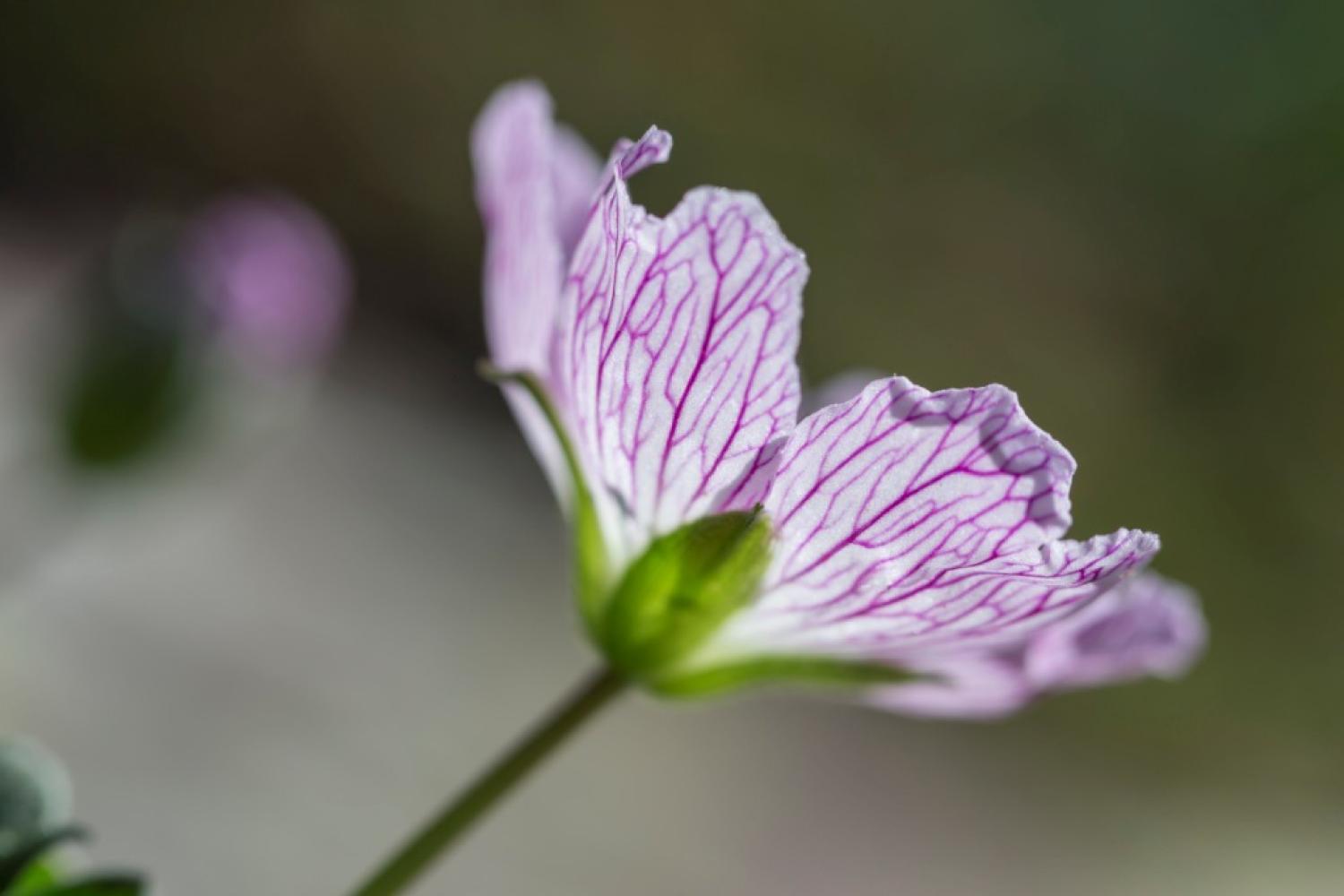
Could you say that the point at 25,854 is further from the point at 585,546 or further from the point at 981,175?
the point at 981,175

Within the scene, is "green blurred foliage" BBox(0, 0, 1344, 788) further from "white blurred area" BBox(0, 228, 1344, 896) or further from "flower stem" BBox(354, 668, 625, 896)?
"flower stem" BBox(354, 668, 625, 896)


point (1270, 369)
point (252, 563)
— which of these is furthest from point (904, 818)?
point (1270, 369)

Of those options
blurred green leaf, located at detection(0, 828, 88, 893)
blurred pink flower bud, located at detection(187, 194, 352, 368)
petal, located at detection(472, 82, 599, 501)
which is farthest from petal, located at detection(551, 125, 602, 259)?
blurred pink flower bud, located at detection(187, 194, 352, 368)

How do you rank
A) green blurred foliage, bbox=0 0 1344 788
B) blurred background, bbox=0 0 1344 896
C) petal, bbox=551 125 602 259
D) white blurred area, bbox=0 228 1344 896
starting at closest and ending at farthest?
petal, bbox=551 125 602 259 → white blurred area, bbox=0 228 1344 896 → blurred background, bbox=0 0 1344 896 → green blurred foliage, bbox=0 0 1344 788

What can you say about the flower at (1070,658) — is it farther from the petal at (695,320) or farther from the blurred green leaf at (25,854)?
the blurred green leaf at (25,854)

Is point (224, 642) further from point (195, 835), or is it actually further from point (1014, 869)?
point (1014, 869)

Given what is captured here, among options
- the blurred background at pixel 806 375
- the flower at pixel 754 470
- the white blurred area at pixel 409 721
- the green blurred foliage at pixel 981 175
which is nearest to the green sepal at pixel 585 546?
the flower at pixel 754 470

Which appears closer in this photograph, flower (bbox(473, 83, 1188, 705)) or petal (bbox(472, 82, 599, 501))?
flower (bbox(473, 83, 1188, 705))
